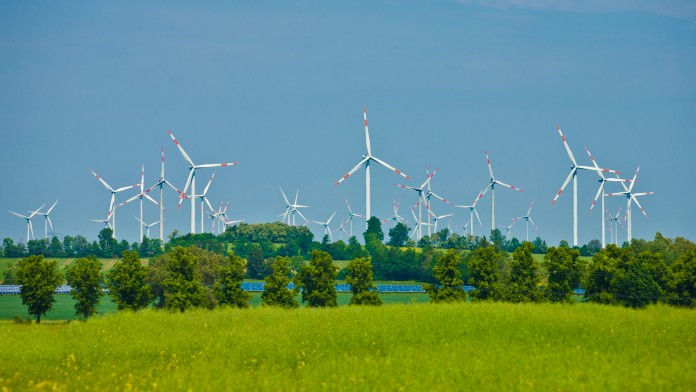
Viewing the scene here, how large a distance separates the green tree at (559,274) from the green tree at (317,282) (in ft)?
62.2

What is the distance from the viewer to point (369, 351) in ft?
131

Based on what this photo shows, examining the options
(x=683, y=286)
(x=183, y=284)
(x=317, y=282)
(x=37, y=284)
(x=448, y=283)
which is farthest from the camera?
(x=37, y=284)

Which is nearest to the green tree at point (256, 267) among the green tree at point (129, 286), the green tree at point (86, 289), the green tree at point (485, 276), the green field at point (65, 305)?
the green field at point (65, 305)

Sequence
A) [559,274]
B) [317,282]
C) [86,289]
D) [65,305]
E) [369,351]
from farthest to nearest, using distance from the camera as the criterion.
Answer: [65,305], [86,289], [559,274], [317,282], [369,351]

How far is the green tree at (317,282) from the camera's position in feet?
267

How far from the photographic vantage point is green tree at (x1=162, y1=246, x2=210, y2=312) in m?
78.9

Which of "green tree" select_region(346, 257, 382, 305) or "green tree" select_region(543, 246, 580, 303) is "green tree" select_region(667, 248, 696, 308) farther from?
"green tree" select_region(346, 257, 382, 305)

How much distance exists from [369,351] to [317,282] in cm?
4238

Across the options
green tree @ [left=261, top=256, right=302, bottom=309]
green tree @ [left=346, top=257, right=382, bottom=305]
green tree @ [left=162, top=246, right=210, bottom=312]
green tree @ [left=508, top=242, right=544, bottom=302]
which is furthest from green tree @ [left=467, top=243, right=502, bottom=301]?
green tree @ [left=162, top=246, right=210, bottom=312]

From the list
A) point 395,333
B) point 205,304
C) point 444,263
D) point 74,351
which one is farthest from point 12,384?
point 444,263

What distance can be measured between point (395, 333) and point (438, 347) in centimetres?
445

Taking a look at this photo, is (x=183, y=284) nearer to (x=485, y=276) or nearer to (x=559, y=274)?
(x=485, y=276)

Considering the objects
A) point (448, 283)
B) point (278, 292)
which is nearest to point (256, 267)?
point (278, 292)

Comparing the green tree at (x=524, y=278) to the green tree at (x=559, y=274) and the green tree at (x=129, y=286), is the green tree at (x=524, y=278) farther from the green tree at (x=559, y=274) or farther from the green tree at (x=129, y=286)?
the green tree at (x=129, y=286)
